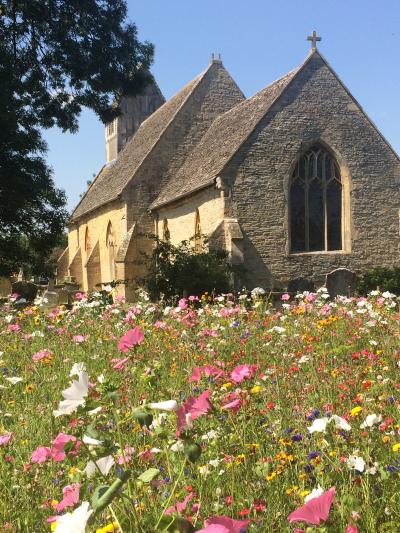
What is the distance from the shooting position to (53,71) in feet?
59.8

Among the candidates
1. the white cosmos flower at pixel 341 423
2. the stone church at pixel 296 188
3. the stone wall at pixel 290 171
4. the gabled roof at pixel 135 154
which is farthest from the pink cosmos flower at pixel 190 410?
the gabled roof at pixel 135 154

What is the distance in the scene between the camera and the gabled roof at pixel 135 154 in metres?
24.7

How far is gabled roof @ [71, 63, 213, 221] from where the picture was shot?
24.7 m

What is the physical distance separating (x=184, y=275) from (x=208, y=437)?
1304 cm

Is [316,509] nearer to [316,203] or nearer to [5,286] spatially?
[316,203]

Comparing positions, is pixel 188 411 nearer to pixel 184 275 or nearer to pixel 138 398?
pixel 138 398

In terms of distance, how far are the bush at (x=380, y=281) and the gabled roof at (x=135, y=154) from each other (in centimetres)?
963

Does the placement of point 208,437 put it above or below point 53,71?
below

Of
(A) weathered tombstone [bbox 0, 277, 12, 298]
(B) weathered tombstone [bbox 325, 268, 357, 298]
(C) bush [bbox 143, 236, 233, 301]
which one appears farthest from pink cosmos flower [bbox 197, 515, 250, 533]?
(A) weathered tombstone [bbox 0, 277, 12, 298]

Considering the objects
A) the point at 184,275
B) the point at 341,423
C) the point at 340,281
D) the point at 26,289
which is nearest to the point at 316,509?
the point at 341,423

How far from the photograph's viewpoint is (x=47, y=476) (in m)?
2.80

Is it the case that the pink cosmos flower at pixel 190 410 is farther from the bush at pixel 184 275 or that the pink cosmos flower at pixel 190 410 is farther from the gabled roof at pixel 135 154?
the gabled roof at pixel 135 154

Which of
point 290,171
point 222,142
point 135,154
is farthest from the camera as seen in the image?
point 135,154

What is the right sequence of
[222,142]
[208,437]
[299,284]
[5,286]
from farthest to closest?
[5,286] → [222,142] → [299,284] → [208,437]
